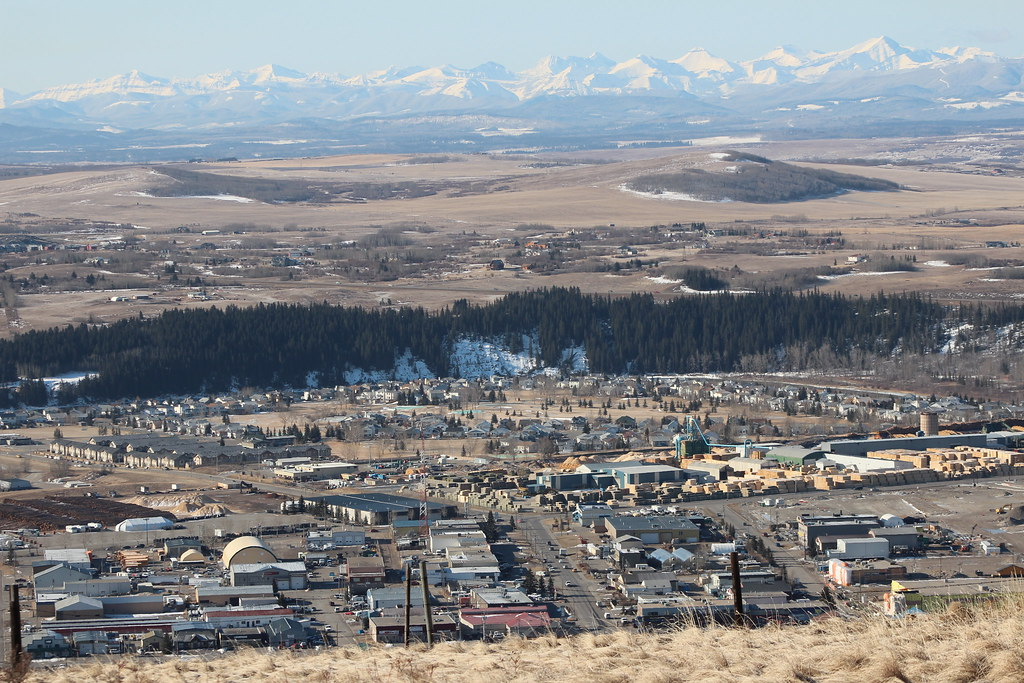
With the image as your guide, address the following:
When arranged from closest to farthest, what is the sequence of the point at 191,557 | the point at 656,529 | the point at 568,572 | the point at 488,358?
the point at 568,572 → the point at 191,557 → the point at 656,529 → the point at 488,358

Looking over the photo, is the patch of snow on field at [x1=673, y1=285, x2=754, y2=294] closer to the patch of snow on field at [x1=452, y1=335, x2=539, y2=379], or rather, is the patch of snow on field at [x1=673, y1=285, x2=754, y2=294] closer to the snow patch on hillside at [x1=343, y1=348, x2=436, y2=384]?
the patch of snow on field at [x1=452, y1=335, x2=539, y2=379]

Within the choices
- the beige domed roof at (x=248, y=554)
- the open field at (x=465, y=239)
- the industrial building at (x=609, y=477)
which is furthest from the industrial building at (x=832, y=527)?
the open field at (x=465, y=239)

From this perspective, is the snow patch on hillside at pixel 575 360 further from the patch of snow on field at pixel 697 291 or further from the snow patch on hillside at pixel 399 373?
the patch of snow on field at pixel 697 291

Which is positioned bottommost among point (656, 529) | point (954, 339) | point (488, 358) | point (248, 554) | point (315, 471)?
point (488, 358)

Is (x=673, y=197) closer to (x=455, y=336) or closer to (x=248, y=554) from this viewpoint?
(x=455, y=336)

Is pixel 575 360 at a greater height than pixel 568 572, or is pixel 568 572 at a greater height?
pixel 568 572

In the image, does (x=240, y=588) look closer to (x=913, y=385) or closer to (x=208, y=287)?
(x=913, y=385)

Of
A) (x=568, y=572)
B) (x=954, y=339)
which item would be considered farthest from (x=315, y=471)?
(x=954, y=339)
